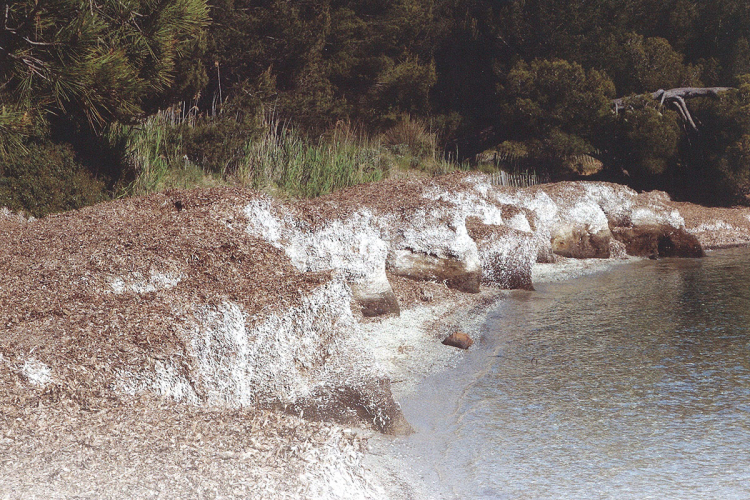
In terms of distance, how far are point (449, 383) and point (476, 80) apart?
15.4 meters

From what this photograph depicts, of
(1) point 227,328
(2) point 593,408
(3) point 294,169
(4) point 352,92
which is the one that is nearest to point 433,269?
(3) point 294,169

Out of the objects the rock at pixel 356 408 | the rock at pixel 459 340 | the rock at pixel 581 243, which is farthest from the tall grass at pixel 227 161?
the rock at pixel 356 408

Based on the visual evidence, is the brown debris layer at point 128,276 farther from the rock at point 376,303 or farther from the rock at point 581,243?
the rock at point 581,243

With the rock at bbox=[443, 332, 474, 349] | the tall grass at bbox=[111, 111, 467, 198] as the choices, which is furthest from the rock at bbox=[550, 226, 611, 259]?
the rock at bbox=[443, 332, 474, 349]

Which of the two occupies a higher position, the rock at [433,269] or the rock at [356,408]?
the rock at [356,408]

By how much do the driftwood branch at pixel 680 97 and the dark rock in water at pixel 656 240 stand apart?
187 inches

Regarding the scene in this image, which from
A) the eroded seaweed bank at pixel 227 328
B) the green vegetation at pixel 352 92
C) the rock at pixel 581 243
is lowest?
the rock at pixel 581 243

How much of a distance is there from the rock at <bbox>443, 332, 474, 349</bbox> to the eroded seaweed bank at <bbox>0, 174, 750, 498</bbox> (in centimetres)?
13

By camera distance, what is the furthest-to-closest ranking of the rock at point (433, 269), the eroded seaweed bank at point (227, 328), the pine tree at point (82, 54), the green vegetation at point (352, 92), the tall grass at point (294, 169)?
the tall grass at point (294, 169) → the rock at point (433, 269) → the green vegetation at point (352, 92) → the pine tree at point (82, 54) → the eroded seaweed bank at point (227, 328)

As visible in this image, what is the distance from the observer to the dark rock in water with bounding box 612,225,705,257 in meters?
11.6

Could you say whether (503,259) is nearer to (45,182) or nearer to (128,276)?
(128,276)

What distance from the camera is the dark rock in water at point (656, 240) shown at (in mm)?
11641

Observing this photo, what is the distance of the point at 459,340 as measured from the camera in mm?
5957

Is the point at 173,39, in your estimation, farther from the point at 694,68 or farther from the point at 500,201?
the point at 694,68
